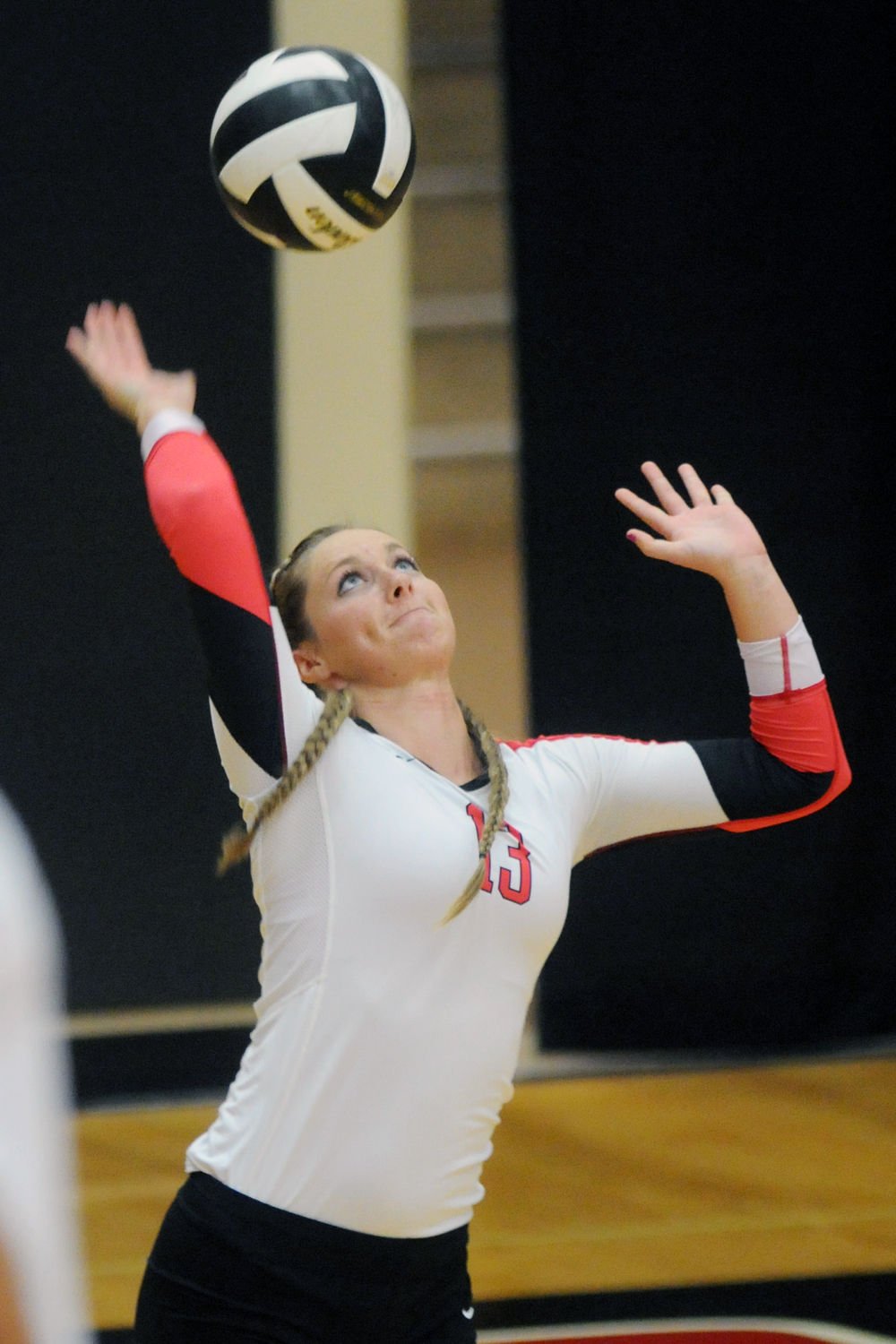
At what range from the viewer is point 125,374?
6.68 ft

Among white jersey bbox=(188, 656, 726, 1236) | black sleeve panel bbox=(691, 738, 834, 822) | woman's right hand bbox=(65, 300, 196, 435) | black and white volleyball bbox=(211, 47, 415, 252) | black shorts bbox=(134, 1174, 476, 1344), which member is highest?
black and white volleyball bbox=(211, 47, 415, 252)

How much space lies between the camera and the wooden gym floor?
11.0ft

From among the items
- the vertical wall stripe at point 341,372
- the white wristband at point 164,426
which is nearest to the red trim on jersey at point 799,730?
the white wristband at point 164,426

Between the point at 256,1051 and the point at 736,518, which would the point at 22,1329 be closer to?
the point at 256,1051

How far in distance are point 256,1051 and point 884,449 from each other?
358 cm

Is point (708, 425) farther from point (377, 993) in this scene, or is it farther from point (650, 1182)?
point (377, 993)

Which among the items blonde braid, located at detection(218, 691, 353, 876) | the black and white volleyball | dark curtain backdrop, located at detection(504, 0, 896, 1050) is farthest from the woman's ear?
dark curtain backdrop, located at detection(504, 0, 896, 1050)

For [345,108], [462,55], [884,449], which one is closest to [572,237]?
[462,55]

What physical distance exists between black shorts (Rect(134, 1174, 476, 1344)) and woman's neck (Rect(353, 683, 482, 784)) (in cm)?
58

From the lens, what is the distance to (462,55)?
500 cm

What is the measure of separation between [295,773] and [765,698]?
670 millimetres

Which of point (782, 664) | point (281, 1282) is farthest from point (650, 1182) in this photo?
point (281, 1282)

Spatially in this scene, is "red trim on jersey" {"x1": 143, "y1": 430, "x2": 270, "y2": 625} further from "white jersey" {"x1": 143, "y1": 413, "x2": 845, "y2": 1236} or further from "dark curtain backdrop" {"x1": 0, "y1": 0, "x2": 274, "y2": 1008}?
"dark curtain backdrop" {"x1": 0, "y1": 0, "x2": 274, "y2": 1008}

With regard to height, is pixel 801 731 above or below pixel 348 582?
below
